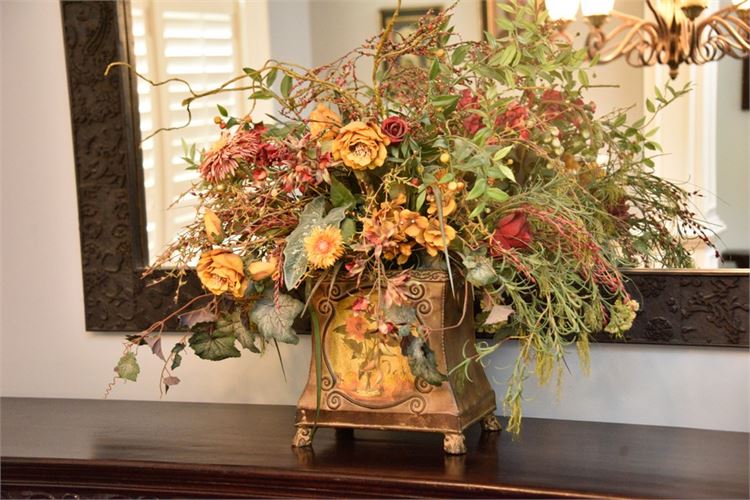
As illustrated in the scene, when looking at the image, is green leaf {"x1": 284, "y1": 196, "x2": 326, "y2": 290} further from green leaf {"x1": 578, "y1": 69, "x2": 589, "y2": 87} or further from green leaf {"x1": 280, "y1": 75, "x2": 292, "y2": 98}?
green leaf {"x1": 578, "y1": 69, "x2": 589, "y2": 87}

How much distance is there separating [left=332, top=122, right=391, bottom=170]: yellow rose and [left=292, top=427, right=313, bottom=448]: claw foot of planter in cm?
41

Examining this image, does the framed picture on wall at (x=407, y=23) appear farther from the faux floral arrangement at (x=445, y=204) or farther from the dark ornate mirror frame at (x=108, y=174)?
the dark ornate mirror frame at (x=108, y=174)

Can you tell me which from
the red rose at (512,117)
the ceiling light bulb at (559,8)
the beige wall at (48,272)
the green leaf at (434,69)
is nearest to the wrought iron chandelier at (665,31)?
the ceiling light bulb at (559,8)

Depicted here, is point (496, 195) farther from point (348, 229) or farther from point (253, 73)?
point (253, 73)

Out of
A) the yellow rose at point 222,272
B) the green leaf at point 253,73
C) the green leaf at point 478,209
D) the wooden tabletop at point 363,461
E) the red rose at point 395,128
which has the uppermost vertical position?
the green leaf at point 253,73

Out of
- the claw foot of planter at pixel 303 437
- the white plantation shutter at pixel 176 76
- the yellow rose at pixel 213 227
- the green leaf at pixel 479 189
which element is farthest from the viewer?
the white plantation shutter at pixel 176 76

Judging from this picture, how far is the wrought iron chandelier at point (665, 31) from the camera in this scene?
1367 millimetres

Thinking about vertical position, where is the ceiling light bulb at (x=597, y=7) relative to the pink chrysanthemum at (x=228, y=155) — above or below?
above

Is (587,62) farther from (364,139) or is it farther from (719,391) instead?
(719,391)

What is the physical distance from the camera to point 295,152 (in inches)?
51.3

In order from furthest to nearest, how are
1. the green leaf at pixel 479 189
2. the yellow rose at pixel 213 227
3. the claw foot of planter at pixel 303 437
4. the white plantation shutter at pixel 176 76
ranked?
the white plantation shutter at pixel 176 76 → the claw foot of planter at pixel 303 437 → the yellow rose at pixel 213 227 → the green leaf at pixel 479 189

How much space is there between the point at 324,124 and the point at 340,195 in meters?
0.11

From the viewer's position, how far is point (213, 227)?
4.27 feet

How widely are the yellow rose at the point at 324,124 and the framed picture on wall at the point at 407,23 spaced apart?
20 cm
